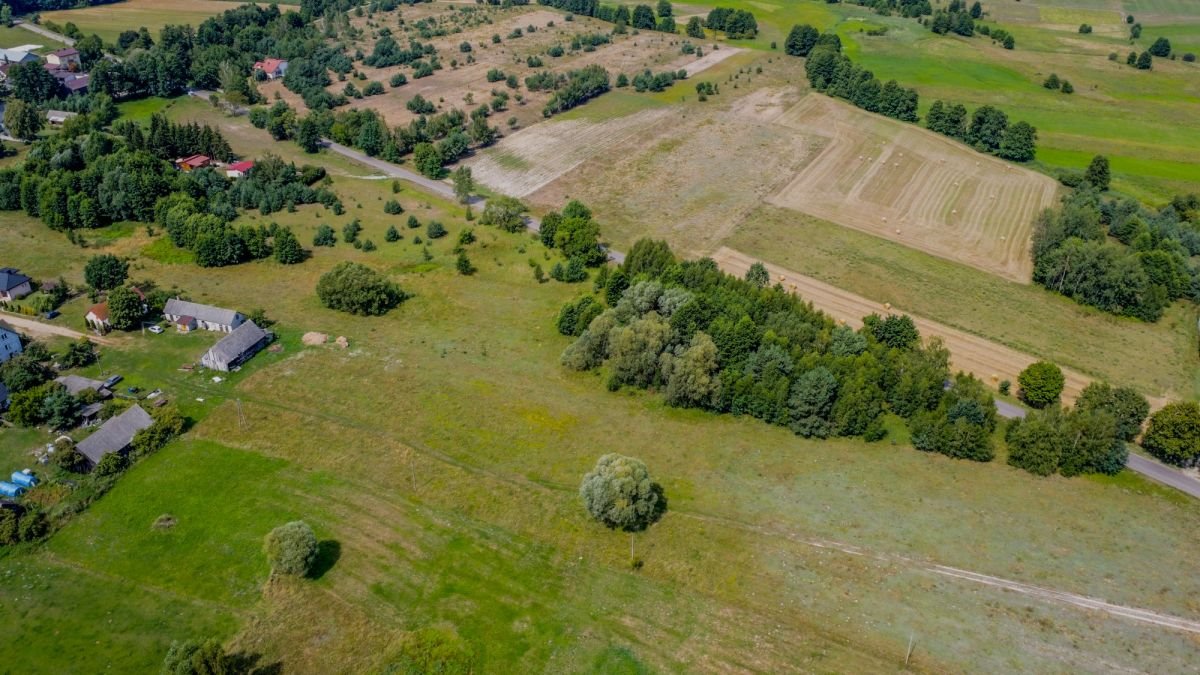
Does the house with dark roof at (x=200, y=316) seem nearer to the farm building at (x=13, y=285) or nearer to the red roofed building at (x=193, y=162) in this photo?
the farm building at (x=13, y=285)

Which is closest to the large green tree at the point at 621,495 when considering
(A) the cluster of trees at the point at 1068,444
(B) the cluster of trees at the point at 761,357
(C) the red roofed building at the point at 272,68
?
(B) the cluster of trees at the point at 761,357

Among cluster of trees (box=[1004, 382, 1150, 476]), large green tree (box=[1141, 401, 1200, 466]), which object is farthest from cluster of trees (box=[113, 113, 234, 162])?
large green tree (box=[1141, 401, 1200, 466])

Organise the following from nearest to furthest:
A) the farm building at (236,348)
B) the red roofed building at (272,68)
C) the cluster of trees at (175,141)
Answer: the farm building at (236,348)
the cluster of trees at (175,141)
the red roofed building at (272,68)

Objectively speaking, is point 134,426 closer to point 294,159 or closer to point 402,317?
point 402,317

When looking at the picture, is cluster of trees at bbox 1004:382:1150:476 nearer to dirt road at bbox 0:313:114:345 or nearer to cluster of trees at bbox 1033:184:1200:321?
cluster of trees at bbox 1033:184:1200:321

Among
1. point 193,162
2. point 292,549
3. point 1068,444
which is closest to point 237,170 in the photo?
point 193,162

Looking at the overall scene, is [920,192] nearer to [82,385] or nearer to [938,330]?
[938,330]
